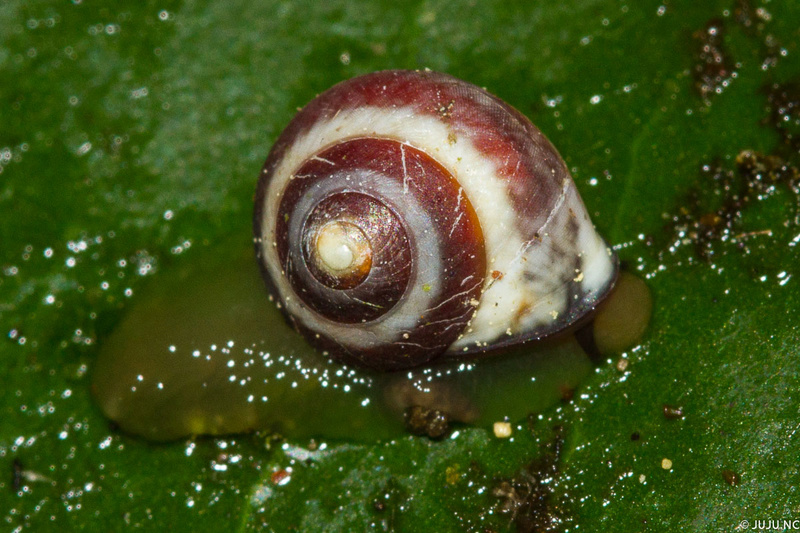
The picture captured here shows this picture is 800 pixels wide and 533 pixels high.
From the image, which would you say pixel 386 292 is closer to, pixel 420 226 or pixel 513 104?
pixel 420 226

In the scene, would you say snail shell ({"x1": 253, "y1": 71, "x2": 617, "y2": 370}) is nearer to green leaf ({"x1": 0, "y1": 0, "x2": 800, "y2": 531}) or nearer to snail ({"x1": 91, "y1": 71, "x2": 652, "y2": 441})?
snail ({"x1": 91, "y1": 71, "x2": 652, "y2": 441})

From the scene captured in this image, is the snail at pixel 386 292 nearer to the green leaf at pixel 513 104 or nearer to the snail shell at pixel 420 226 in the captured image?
the snail shell at pixel 420 226

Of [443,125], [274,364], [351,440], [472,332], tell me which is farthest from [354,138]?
[351,440]

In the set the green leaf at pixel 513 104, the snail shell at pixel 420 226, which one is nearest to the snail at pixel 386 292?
the snail shell at pixel 420 226

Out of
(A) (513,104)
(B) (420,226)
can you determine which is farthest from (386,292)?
(A) (513,104)

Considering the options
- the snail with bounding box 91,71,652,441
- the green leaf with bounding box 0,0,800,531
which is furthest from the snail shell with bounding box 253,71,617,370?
the green leaf with bounding box 0,0,800,531

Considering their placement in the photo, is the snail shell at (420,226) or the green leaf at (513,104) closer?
the snail shell at (420,226)
